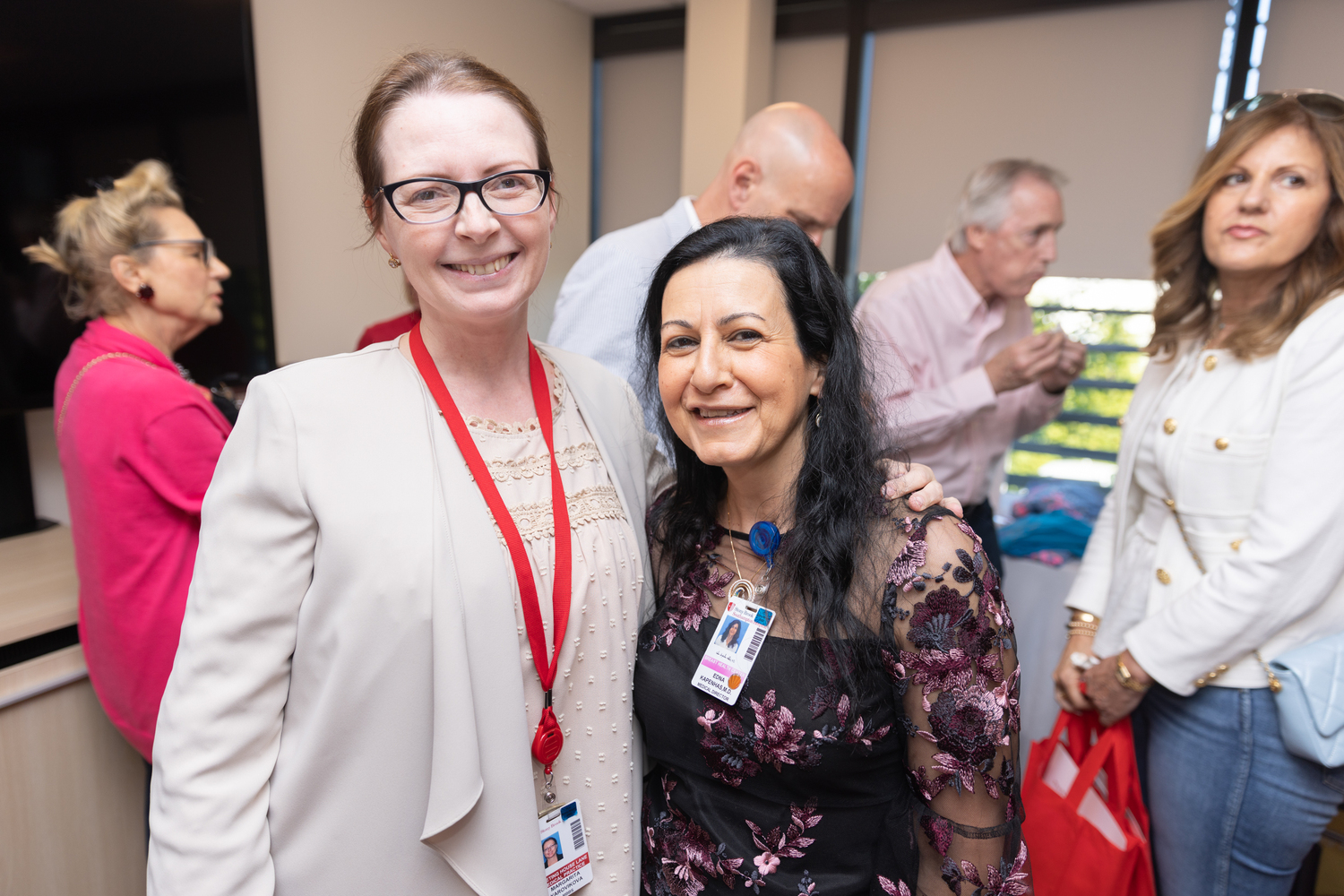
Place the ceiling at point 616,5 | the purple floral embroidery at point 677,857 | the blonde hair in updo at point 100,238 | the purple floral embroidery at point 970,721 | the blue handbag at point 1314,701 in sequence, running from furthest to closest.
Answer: the ceiling at point 616,5
the blonde hair in updo at point 100,238
the blue handbag at point 1314,701
the purple floral embroidery at point 677,857
the purple floral embroidery at point 970,721

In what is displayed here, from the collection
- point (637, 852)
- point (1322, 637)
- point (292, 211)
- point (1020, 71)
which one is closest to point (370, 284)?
point (292, 211)

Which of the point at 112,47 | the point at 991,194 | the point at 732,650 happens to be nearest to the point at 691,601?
the point at 732,650

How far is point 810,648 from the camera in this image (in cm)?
114

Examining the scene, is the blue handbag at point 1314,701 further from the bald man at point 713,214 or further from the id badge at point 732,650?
the bald man at point 713,214

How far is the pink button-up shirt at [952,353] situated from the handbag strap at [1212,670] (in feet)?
2.88

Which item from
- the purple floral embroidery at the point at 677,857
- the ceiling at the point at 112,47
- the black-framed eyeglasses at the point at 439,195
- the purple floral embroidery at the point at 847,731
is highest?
the ceiling at the point at 112,47

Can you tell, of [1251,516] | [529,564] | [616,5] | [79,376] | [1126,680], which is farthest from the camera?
[616,5]

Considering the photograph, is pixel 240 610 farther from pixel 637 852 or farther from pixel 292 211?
pixel 292 211

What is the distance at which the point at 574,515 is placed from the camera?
1178 millimetres

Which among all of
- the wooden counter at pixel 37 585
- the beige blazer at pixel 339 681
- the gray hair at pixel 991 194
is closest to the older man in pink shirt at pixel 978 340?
the gray hair at pixel 991 194

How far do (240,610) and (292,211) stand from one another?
2790mm

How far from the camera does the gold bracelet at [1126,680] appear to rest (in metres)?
1.55

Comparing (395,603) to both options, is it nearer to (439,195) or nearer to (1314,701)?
(439,195)

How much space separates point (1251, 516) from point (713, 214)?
4.98ft
